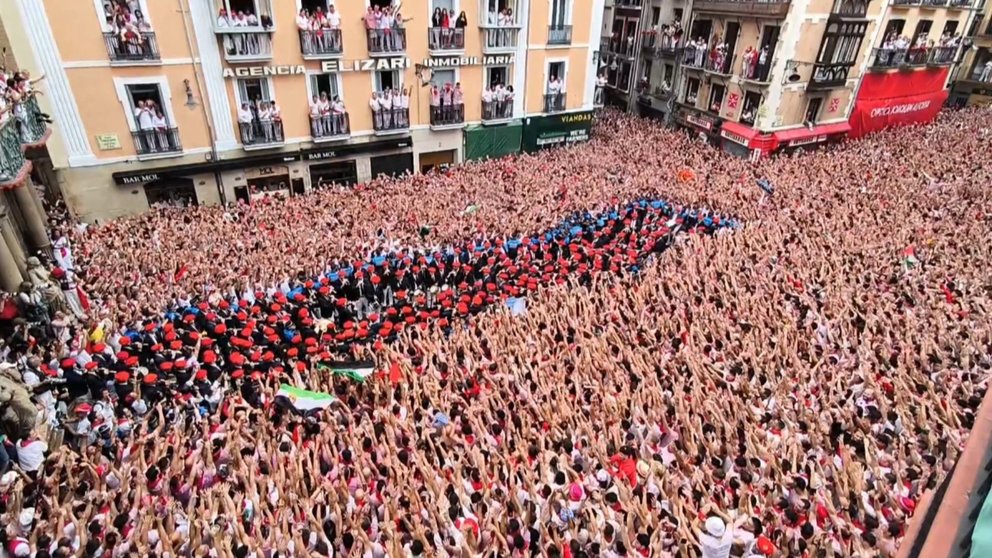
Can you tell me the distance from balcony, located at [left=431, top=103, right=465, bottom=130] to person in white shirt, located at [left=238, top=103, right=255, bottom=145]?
6.72 m

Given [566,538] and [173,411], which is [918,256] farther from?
[173,411]

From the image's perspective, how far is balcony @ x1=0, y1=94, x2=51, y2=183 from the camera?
11.7m

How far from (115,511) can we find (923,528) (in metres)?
9.55

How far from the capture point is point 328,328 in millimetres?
11523

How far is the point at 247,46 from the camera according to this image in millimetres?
17766

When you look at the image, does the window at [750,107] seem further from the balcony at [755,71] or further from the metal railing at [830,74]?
the metal railing at [830,74]

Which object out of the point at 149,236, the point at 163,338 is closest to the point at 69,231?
the point at 149,236

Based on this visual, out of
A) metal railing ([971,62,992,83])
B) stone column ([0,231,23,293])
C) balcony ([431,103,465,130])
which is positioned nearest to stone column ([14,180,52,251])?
stone column ([0,231,23,293])

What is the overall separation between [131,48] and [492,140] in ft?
42.5

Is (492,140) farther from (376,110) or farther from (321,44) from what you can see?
(321,44)

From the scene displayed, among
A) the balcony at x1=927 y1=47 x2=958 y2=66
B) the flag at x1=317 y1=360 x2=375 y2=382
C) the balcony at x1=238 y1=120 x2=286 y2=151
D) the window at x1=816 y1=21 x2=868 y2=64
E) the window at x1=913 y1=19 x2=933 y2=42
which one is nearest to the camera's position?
the flag at x1=317 y1=360 x2=375 y2=382

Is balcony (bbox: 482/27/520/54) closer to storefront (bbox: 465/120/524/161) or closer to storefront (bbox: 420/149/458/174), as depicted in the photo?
storefront (bbox: 465/120/524/161)

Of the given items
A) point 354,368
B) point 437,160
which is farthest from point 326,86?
point 354,368

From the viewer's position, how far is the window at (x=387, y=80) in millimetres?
20609
